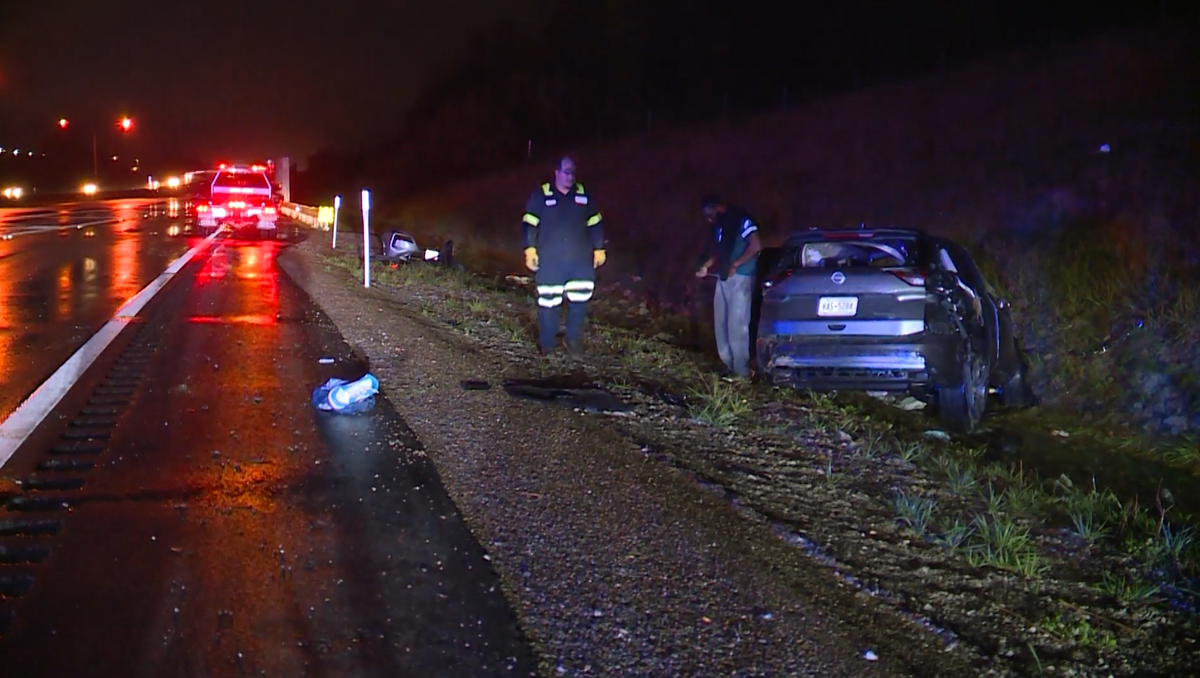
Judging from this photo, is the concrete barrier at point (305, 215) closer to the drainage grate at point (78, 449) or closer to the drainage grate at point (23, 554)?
the drainage grate at point (78, 449)

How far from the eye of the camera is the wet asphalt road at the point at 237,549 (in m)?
4.17

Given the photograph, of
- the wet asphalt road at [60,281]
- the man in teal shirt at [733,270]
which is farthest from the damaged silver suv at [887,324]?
the wet asphalt road at [60,281]

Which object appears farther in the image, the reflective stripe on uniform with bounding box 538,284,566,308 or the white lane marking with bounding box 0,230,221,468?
the reflective stripe on uniform with bounding box 538,284,566,308

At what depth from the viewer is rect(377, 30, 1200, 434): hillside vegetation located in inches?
389

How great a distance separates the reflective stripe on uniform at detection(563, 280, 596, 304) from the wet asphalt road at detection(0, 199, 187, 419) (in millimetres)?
4458

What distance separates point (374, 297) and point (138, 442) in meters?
7.87

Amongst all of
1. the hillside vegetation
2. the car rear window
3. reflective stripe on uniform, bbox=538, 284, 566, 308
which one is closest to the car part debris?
reflective stripe on uniform, bbox=538, 284, 566, 308

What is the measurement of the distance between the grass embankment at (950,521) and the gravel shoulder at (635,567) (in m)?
0.28

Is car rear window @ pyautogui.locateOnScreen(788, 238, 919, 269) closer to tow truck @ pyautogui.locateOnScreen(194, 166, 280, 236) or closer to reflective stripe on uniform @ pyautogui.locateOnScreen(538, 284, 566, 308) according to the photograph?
reflective stripe on uniform @ pyautogui.locateOnScreen(538, 284, 566, 308)

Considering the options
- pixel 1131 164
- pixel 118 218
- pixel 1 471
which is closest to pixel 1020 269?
pixel 1131 164

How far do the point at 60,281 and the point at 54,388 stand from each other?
865 cm

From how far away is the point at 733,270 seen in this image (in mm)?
9828

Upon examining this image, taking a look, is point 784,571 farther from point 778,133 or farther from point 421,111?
point 421,111

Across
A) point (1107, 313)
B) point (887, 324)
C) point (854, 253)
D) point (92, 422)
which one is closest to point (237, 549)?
point (92, 422)
